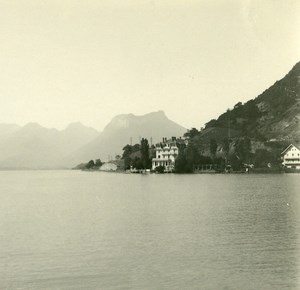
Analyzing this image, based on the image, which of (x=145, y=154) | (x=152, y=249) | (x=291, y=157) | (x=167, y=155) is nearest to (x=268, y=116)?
(x=167, y=155)

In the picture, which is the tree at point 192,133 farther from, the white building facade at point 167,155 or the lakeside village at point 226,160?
the white building facade at point 167,155

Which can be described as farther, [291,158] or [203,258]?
[291,158]

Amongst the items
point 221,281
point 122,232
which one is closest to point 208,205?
point 122,232

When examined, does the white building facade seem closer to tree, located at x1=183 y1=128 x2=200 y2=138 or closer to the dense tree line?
the dense tree line

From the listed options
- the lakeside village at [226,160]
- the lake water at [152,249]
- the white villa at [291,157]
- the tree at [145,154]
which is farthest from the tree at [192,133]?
the lake water at [152,249]

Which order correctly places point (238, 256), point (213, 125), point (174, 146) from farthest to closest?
point (213, 125) < point (174, 146) < point (238, 256)

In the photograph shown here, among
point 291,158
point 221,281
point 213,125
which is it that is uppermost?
point 213,125

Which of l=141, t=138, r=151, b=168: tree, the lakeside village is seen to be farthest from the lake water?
the lakeside village

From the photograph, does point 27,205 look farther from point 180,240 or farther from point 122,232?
point 180,240
